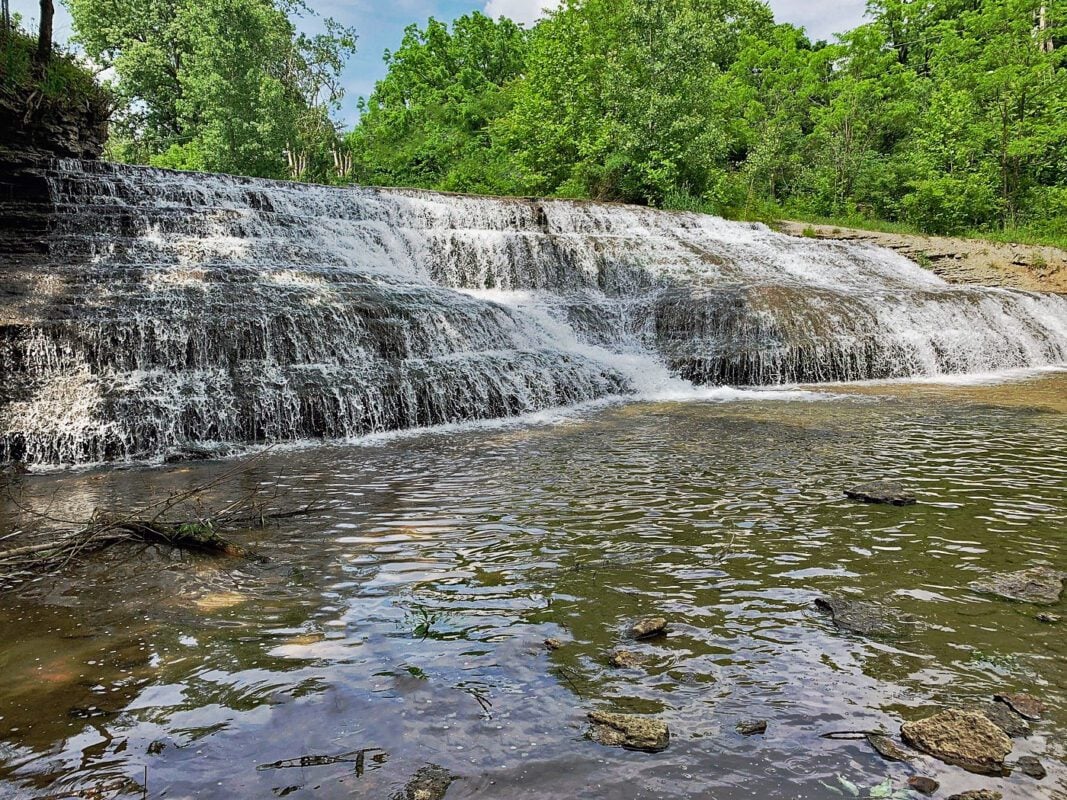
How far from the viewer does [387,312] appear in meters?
11.6

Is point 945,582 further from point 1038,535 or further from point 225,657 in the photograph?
point 225,657

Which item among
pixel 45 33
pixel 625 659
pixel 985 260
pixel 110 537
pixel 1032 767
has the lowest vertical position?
pixel 1032 767

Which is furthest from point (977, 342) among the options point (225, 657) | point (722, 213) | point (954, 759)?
point (225, 657)

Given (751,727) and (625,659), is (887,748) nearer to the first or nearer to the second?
(751,727)

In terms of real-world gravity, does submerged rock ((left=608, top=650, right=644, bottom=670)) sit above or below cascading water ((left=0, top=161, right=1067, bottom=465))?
below

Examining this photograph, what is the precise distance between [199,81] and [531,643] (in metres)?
38.2

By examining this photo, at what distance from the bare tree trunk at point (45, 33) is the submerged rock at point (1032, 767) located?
17.5m

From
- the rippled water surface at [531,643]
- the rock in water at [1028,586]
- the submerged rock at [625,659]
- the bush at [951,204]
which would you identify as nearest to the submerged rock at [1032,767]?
the rippled water surface at [531,643]

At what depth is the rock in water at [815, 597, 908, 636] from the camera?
3.23 m

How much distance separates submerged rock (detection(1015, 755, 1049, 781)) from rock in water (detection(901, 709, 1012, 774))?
5 cm

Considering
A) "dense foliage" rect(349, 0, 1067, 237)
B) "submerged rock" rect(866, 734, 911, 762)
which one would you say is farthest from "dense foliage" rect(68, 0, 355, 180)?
"submerged rock" rect(866, 734, 911, 762)

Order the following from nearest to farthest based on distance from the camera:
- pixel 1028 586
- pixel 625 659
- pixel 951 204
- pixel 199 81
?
pixel 625 659, pixel 1028 586, pixel 951 204, pixel 199 81

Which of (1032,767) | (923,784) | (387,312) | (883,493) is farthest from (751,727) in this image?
(387,312)

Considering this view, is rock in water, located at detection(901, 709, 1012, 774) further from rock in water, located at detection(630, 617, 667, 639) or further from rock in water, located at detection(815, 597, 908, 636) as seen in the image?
rock in water, located at detection(630, 617, 667, 639)
